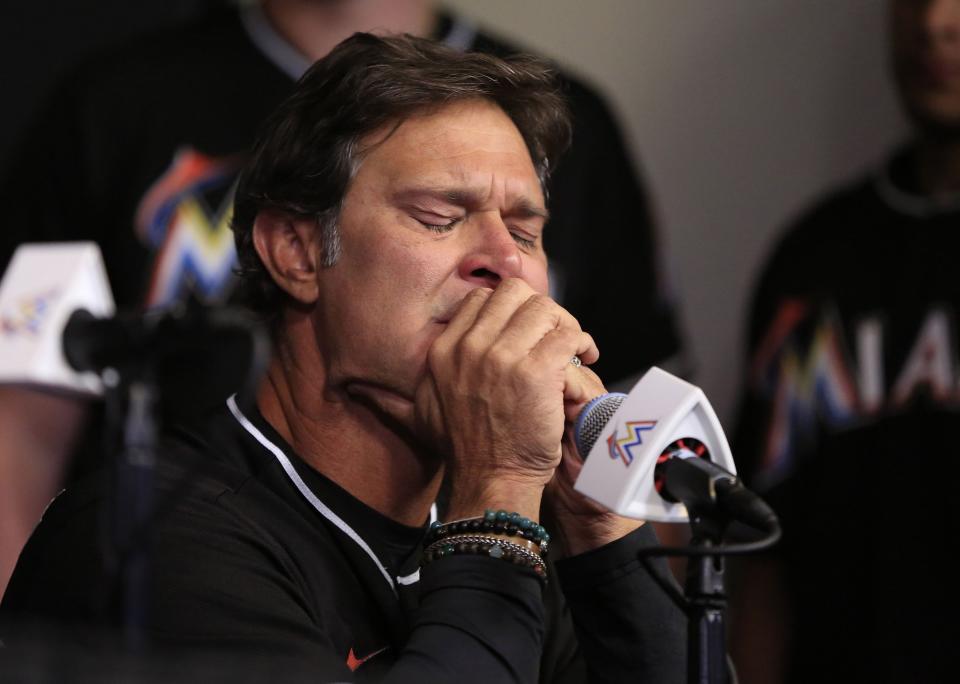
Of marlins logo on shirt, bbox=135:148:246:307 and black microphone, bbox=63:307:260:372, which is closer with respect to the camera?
black microphone, bbox=63:307:260:372

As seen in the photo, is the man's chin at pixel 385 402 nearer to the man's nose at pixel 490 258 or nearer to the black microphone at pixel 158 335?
the man's nose at pixel 490 258

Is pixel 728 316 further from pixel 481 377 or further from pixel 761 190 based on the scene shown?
pixel 481 377

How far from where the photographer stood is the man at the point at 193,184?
2.37 m

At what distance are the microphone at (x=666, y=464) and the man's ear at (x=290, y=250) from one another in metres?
0.54

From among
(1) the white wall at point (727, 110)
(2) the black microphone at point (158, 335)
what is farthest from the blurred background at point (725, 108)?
(2) the black microphone at point (158, 335)

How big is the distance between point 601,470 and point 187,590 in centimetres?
41

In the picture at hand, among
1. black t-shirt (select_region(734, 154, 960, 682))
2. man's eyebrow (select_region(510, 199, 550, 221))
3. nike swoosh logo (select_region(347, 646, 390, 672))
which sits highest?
man's eyebrow (select_region(510, 199, 550, 221))

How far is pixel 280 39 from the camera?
257 cm

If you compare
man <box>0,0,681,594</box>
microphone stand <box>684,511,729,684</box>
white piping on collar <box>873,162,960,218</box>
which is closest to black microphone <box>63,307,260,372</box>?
microphone stand <box>684,511,729,684</box>

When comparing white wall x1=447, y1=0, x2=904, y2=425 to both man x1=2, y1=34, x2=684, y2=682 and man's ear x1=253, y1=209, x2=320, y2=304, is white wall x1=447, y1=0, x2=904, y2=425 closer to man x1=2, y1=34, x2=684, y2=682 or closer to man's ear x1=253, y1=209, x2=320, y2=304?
man x1=2, y1=34, x2=684, y2=682

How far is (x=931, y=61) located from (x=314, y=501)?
1.85 metres

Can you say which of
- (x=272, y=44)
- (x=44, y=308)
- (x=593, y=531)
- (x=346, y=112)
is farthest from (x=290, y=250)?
(x=272, y=44)

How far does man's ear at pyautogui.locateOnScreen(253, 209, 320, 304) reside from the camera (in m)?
1.81

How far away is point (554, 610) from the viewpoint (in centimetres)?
187
